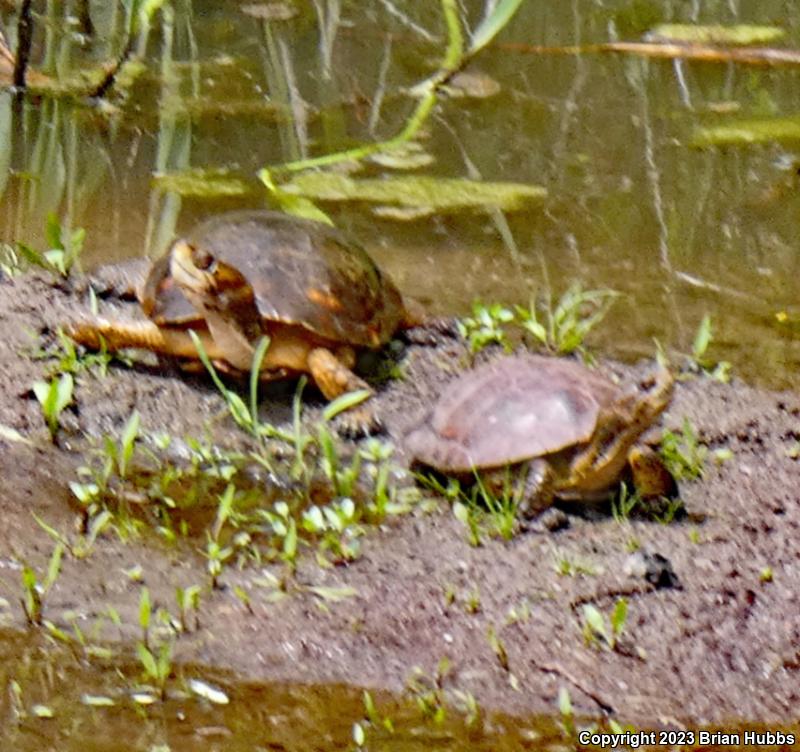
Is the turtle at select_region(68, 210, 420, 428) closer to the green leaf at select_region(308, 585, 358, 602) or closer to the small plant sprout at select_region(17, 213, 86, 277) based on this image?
the small plant sprout at select_region(17, 213, 86, 277)

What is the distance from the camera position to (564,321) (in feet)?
15.3

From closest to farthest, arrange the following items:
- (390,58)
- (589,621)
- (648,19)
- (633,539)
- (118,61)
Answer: (589,621), (633,539), (118,61), (390,58), (648,19)

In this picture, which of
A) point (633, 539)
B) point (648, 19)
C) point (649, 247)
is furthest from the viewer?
point (648, 19)

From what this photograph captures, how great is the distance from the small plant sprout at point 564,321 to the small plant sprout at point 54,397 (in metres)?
1.50

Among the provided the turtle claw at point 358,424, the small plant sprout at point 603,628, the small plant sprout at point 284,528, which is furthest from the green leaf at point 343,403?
→ the small plant sprout at point 603,628

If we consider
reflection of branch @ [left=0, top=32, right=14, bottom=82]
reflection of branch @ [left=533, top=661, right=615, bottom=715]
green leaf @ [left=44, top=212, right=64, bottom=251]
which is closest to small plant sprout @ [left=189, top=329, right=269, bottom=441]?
green leaf @ [left=44, top=212, right=64, bottom=251]

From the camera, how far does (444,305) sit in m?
4.92

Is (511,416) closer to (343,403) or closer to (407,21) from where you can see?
(343,403)

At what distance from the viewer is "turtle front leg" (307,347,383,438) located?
401 cm

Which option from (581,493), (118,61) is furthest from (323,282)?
(118,61)

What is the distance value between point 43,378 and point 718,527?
201 centimetres

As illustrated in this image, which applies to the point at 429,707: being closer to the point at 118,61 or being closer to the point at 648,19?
the point at 118,61

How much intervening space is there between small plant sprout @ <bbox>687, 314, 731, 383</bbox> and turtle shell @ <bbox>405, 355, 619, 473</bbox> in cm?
80

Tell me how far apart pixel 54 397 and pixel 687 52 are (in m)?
5.45
